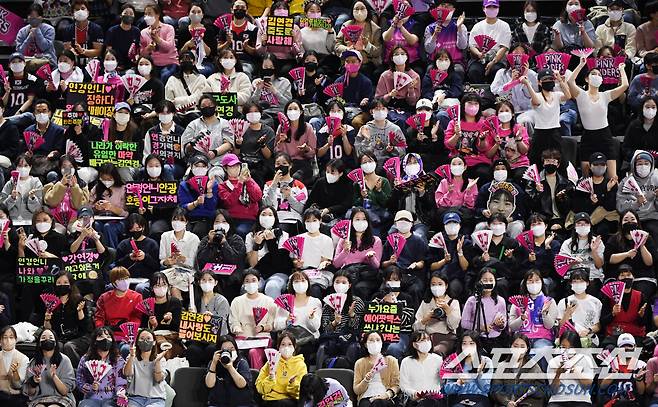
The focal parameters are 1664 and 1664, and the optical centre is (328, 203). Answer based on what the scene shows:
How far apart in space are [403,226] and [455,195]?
0.72 meters


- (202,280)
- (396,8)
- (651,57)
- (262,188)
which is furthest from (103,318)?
(651,57)

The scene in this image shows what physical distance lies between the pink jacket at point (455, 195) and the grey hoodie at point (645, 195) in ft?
4.36

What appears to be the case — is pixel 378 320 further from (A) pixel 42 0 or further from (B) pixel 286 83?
(A) pixel 42 0

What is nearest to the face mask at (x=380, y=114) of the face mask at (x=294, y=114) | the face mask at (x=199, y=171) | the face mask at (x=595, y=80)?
the face mask at (x=294, y=114)

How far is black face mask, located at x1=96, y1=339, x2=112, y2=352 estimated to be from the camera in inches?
543

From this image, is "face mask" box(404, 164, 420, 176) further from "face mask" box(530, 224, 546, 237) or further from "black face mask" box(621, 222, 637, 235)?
"black face mask" box(621, 222, 637, 235)

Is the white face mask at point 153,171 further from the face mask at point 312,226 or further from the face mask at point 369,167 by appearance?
the face mask at point 369,167

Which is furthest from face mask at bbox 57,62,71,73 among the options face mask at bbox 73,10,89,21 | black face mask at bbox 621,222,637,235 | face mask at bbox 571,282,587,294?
black face mask at bbox 621,222,637,235

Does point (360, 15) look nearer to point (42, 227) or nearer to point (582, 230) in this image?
point (582, 230)

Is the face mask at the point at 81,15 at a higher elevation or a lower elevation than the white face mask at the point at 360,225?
higher

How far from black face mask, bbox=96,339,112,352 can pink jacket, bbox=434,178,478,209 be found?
343 centimetres

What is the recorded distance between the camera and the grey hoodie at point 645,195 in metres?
15.1

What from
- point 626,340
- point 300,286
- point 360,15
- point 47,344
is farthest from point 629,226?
point 47,344

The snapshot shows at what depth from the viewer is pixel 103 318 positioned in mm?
14547
